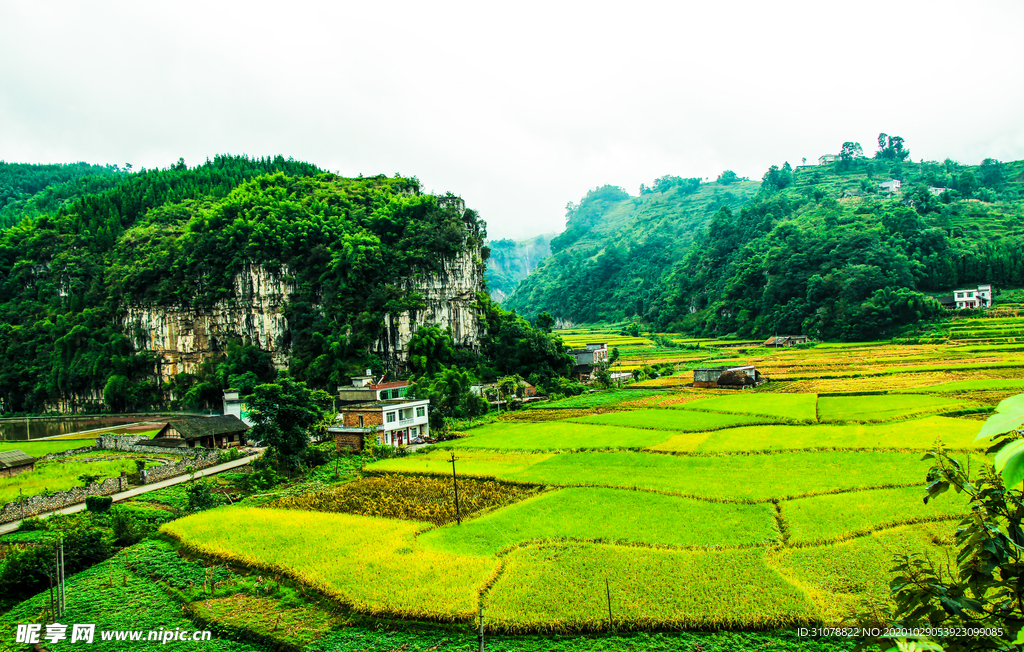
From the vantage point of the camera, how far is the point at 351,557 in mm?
17062

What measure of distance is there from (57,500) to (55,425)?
39.7 m

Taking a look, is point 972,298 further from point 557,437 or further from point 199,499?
point 199,499

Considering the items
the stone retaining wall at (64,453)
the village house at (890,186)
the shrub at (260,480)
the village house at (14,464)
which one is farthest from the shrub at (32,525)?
the village house at (890,186)

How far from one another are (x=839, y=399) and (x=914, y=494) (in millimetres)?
19294

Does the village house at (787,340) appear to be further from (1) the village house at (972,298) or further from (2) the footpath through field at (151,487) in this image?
(2) the footpath through field at (151,487)

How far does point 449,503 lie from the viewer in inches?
881

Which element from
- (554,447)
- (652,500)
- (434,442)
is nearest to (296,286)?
(434,442)

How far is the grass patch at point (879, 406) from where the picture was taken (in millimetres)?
30172

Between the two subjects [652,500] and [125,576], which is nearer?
[125,576]

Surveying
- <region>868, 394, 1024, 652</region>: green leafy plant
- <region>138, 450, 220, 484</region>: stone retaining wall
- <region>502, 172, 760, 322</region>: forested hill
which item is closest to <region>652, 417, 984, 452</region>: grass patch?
<region>138, 450, 220, 484</region>: stone retaining wall

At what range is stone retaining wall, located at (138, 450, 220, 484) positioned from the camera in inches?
1101

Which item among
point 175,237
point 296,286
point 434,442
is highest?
point 175,237

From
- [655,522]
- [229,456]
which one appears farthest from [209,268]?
[655,522]

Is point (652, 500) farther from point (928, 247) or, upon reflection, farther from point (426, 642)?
point (928, 247)
